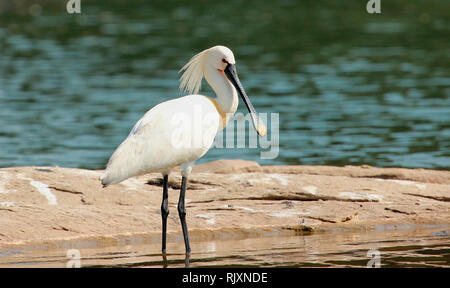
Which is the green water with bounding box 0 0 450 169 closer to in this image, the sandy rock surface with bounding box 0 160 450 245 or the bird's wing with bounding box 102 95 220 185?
the sandy rock surface with bounding box 0 160 450 245

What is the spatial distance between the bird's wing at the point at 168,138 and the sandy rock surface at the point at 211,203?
860mm

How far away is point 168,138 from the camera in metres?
9.71

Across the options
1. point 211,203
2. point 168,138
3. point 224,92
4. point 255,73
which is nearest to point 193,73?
point 224,92

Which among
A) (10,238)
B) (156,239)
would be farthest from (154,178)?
(10,238)

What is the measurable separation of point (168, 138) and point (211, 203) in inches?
58.1

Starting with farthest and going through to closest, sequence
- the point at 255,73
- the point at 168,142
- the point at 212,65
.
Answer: the point at 255,73 < the point at 212,65 < the point at 168,142

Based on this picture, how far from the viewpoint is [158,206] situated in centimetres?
1084

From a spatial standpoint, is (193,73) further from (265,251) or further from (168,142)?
(265,251)

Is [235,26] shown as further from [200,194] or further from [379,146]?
A: [200,194]

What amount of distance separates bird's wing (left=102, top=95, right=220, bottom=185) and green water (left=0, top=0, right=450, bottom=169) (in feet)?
23.1

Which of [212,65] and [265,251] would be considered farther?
[212,65]

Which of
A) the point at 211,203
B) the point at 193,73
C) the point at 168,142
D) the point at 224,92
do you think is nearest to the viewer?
the point at 168,142

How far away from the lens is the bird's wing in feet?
31.3

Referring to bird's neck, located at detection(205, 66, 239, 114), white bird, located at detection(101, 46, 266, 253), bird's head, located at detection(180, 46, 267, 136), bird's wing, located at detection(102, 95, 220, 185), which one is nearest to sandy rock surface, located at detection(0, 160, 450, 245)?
white bird, located at detection(101, 46, 266, 253)
